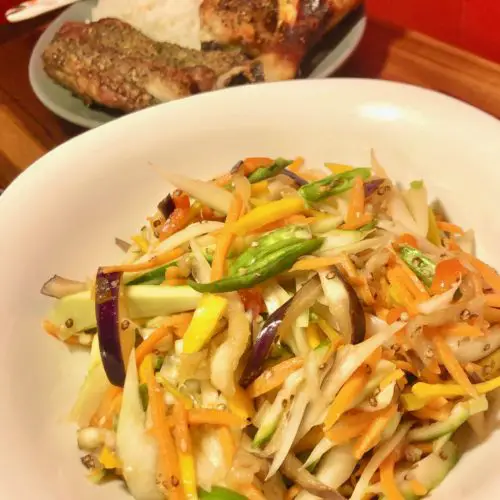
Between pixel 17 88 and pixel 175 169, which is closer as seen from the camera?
pixel 175 169

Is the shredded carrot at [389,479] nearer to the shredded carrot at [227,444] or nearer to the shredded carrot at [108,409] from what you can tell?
the shredded carrot at [227,444]

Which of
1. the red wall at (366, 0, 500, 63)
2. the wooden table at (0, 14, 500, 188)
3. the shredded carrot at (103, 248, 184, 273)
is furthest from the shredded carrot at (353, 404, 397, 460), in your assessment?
the red wall at (366, 0, 500, 63)

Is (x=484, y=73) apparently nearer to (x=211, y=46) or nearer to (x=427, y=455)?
(x=211, y=46)

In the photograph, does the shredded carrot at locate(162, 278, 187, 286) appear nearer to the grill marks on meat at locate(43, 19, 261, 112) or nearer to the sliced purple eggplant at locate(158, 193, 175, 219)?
the sliced purple eggplant at locate(158, 193, 175, 219)

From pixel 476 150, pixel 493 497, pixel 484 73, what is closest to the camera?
pixel 493 497

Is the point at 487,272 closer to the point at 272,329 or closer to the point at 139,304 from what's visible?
the point at 272,329

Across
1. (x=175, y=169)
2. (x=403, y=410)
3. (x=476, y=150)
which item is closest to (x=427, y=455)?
(x=403, y=410)

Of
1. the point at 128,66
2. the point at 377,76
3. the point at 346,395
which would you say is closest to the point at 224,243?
the point at 346,395
